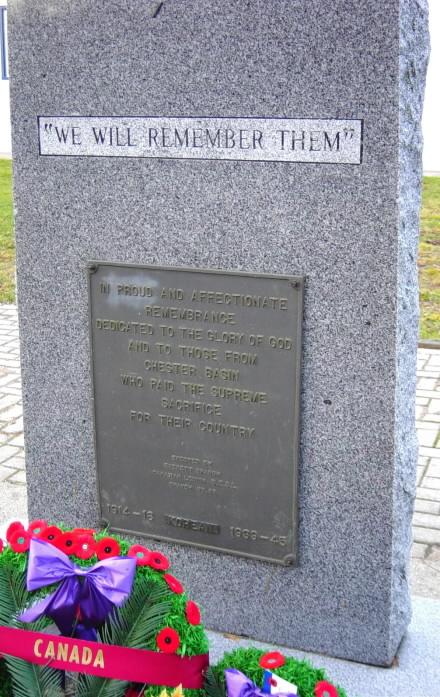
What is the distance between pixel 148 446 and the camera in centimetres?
351

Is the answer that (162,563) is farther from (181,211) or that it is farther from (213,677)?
(181,211)

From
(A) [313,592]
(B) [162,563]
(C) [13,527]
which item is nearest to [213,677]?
(B) [162,563]

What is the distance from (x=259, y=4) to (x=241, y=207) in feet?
2.22

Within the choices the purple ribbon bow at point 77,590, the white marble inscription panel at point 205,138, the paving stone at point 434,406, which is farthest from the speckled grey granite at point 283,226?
the paving stone at point 434,406

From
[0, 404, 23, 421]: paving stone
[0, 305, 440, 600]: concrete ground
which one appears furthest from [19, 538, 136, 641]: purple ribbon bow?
[0, 404, 23, 421]: paving stone

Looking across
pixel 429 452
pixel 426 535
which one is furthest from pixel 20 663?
pixel 429 452

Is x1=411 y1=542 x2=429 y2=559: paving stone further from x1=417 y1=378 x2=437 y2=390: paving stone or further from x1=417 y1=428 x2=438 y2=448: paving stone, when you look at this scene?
x1=417 y1=378 x2=437 y2=390: paving stone

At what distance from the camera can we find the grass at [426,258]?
342 inches

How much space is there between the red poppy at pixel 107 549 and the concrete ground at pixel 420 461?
6.46 feet

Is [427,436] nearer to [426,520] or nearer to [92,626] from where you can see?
[426,520]

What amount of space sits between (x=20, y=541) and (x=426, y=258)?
9.14 meters

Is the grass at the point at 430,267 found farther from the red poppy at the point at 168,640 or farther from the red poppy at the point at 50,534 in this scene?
the red poppy at the point at 168,640

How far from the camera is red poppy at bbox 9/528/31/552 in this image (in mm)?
2594

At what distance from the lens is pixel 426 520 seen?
4805 millimetres
